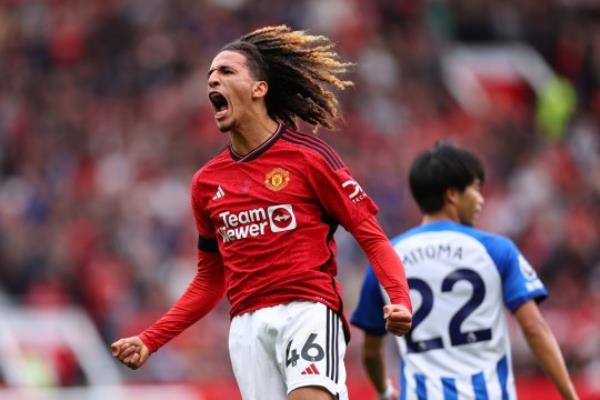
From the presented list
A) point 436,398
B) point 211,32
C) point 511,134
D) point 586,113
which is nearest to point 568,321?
point 511,134

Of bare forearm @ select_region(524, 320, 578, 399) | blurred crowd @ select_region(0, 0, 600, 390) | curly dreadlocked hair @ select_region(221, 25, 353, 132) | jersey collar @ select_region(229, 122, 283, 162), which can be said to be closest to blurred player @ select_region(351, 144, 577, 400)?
bare forearm @ select_region(524, 320, 578, 399)

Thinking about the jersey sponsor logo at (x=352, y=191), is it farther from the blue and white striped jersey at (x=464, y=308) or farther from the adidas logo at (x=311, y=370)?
the blue and white striped jersey at (x=464, y=308)

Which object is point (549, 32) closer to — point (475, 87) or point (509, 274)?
point (475, 87)

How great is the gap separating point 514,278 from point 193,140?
35.0 ft

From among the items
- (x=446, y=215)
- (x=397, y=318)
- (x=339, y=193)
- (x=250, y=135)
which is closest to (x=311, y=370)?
(x=397, y=318)

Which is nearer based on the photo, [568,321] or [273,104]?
[273,104]

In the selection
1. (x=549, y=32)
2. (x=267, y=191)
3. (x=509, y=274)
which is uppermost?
(x=267, y=191)

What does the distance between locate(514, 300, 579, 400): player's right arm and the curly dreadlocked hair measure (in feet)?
4.05

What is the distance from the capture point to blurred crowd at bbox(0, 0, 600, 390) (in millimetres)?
15555

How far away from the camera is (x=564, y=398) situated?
704 centimetres

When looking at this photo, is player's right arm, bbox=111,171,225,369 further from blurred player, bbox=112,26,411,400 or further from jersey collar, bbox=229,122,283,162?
jersey collar, bbox=229,122,283,162

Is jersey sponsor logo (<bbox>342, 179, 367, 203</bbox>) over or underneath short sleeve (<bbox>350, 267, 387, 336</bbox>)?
over

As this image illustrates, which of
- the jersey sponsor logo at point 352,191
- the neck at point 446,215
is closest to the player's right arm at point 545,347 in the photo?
the neck at point 446,215

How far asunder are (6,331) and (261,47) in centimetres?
856
